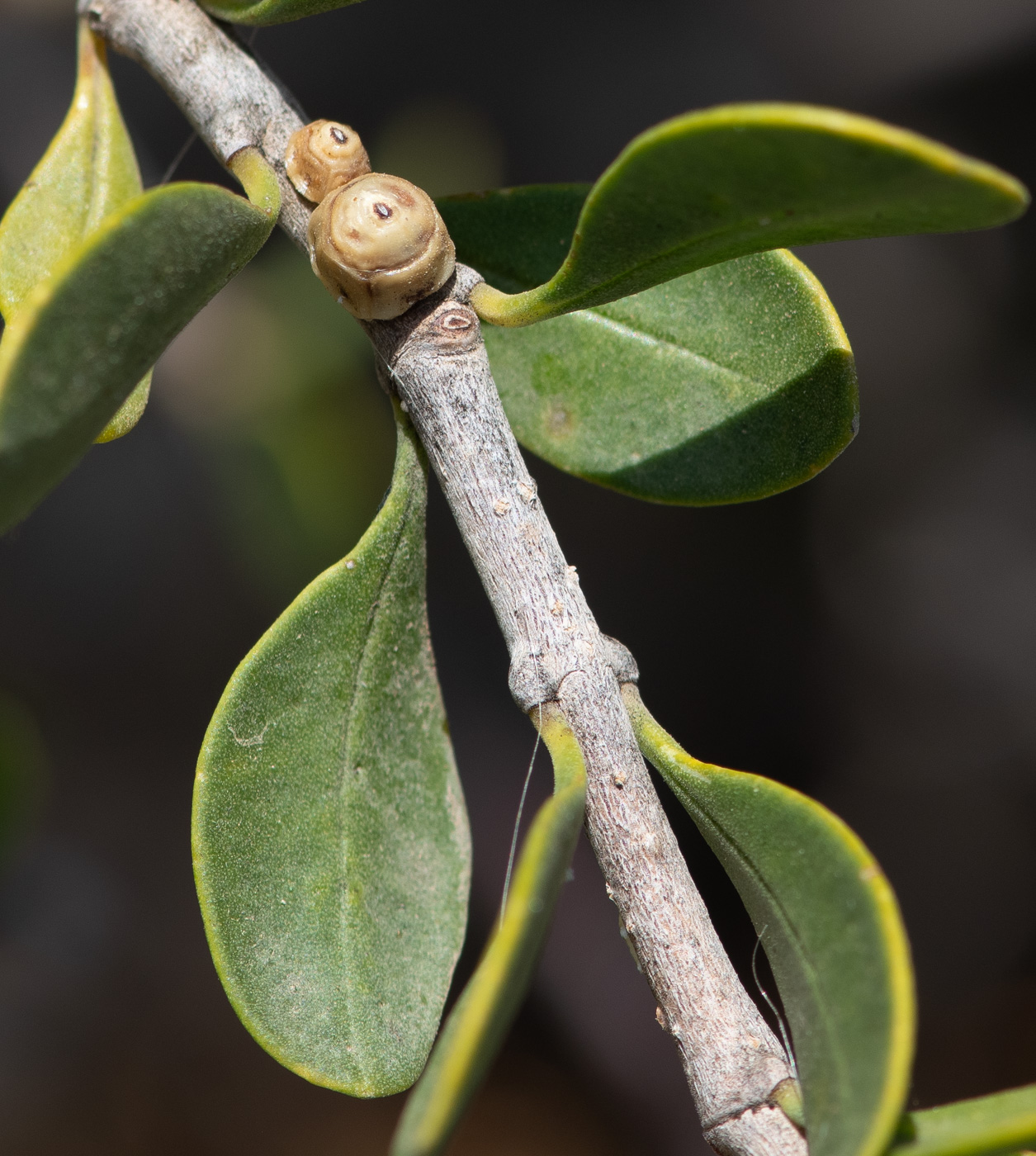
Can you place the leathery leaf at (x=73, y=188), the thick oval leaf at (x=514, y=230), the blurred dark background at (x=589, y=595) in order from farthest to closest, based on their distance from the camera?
the blurred dark background at (x=589, y=595) < the thick oval leaf at (x=514, y=230) < the leathery leaf at (x=73, y=188)

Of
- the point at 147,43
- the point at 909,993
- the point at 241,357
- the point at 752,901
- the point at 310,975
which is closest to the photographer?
the point at 909,993

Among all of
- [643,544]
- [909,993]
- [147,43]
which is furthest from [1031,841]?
[147,43]

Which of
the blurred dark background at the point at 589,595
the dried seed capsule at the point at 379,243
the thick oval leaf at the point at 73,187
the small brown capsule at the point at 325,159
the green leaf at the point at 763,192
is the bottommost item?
the blurred dark background at the point at 589,595

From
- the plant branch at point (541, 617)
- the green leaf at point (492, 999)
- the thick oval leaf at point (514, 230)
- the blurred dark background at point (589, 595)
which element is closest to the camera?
the green leaf at point (492, 999)

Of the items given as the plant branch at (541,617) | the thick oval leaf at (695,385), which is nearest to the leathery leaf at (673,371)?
the thick oval leaf at (695,385)

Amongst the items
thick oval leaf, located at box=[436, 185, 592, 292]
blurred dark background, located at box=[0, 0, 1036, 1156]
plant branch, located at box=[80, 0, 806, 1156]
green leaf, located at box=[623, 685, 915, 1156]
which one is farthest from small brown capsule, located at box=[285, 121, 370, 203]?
blurred dark background, located at box=[0, 0, 1036, 1156]

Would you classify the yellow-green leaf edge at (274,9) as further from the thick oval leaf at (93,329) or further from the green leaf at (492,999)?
the green leaf at (492,999)

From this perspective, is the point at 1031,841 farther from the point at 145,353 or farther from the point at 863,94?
the point at 145,353

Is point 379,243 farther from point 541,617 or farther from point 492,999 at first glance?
point 492,999
